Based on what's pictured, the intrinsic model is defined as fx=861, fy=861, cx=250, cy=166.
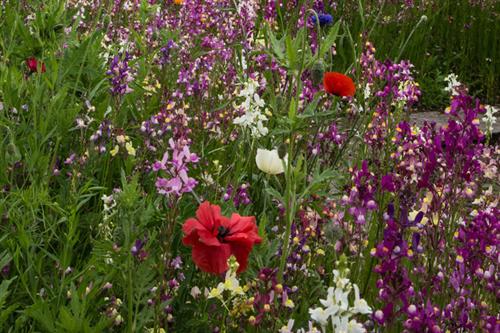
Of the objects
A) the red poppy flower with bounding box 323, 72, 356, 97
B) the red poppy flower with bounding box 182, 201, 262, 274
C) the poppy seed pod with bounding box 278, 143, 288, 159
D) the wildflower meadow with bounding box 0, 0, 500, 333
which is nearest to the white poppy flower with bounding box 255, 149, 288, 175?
the wildflower meadow with bounding box 0, 0, 500, 333

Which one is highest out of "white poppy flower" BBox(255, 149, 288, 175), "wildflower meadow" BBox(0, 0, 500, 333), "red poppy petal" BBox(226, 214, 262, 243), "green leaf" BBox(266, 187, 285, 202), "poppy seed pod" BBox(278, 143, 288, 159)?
"poppy seed pod" BBox(278, 143, 288, 159)

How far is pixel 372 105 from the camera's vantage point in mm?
3613

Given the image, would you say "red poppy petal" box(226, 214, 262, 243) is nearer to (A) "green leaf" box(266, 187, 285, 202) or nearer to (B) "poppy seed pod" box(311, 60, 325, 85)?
(A) "green leaf" box(266, 187, 285, 202)

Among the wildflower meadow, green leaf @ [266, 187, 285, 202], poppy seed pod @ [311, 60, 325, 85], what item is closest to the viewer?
the wildflower meadow

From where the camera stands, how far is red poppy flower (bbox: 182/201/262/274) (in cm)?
166

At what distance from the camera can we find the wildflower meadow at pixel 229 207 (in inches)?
68.7

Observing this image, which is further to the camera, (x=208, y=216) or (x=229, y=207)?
(x=229, y=207)

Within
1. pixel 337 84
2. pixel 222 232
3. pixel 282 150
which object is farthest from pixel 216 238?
pixel 337 84

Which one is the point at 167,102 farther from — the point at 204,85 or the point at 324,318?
the point at 324,318

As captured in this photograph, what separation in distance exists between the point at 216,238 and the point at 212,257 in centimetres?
4

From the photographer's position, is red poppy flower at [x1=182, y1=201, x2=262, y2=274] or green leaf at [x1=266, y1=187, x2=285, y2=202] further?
green leaf at [x1=266, y1=187, x2=285, y2=202]

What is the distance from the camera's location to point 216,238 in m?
1.68

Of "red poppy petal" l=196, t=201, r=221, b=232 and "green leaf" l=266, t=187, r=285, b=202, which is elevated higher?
"red poppy petal" l=196, t=201, r=221, b=232

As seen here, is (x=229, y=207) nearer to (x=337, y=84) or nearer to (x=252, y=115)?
(x=252, y=115)
